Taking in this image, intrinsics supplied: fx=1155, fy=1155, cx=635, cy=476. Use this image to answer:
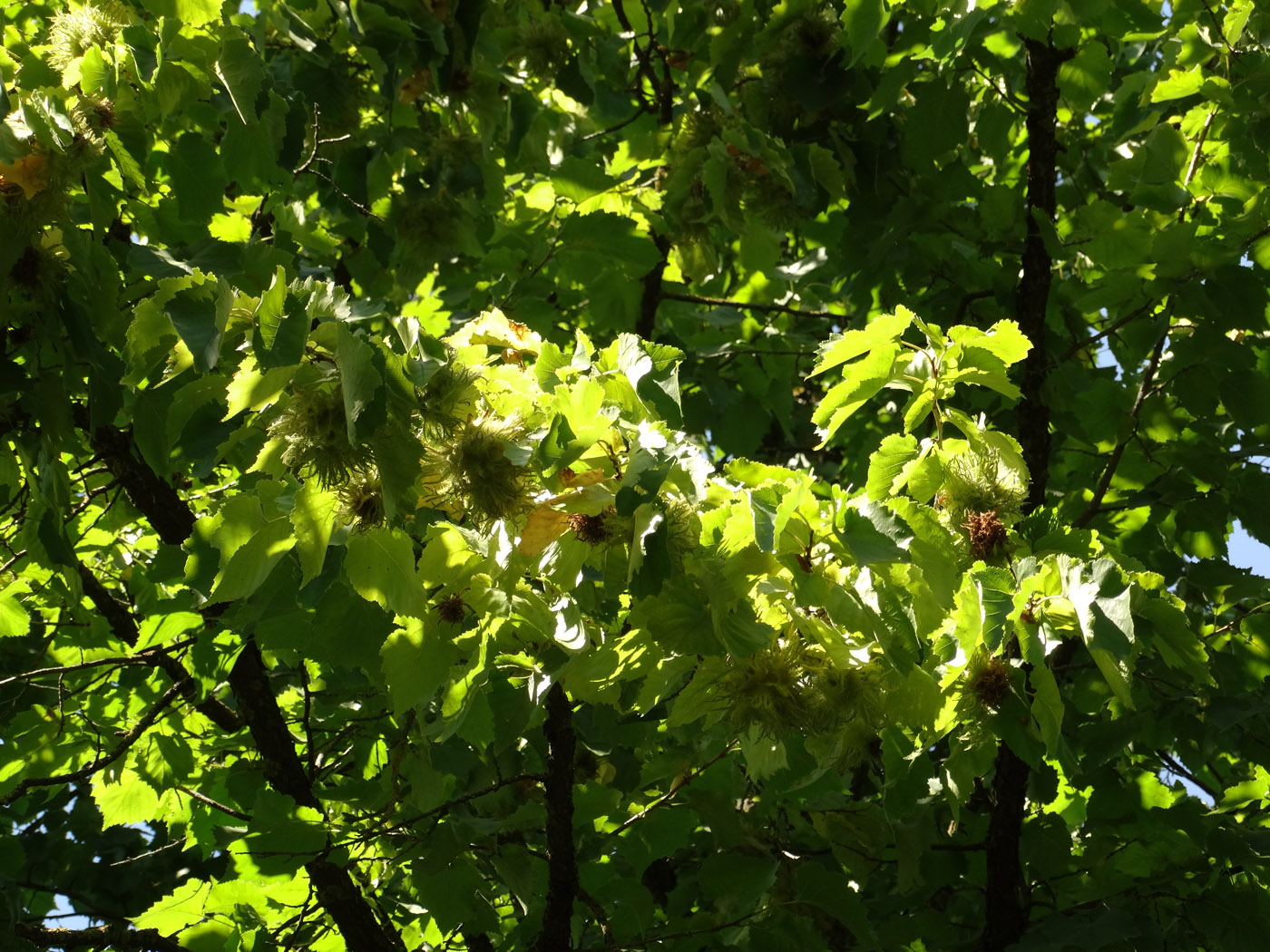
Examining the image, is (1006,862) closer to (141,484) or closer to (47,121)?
(141,484)

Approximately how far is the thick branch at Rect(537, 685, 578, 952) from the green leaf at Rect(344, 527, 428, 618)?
0.93 metres

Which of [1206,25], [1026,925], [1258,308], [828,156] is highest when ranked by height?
[828,156]

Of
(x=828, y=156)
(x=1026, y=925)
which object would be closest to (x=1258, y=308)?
(x=828, y=156)

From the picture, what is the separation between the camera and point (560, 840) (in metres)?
2.85

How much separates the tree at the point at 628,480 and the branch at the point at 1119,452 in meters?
0.03

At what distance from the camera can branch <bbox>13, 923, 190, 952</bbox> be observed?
3.11m

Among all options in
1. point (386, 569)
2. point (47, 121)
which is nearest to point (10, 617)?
point (47, 121)

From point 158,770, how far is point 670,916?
5.19 ft

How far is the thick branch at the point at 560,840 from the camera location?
2785 millimetres

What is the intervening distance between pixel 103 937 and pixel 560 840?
1.27m

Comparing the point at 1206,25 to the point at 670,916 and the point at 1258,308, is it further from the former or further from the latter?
the point at 670,916

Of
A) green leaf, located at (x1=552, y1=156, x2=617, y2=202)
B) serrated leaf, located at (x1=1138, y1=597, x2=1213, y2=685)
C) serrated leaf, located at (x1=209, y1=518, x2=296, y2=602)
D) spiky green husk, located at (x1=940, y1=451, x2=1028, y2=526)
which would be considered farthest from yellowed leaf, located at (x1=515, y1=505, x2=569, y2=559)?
green leaf, located at (x1=552, y1=156, x2=617, y2=202)

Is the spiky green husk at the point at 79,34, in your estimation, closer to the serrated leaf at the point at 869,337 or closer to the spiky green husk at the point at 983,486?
the serrated leaf at the point at 869,337

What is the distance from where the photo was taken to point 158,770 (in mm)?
3426
